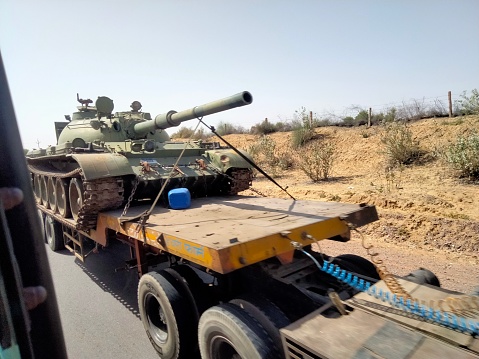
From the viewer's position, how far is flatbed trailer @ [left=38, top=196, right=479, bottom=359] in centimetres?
201

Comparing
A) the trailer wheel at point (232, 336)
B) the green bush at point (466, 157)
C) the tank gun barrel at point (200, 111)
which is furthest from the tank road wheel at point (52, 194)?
the green bush at point (466, 157)

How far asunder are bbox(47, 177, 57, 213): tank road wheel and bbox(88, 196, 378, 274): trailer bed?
2143mm

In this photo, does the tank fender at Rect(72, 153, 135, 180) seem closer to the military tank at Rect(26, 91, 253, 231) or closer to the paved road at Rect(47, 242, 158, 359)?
the military tank at Rect(26, 91, 253, 231)

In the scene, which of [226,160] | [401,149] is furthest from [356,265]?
[401,149]

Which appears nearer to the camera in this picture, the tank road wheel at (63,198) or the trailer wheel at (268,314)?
the trailer wheel at (268,314)

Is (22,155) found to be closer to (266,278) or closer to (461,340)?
(461,340)

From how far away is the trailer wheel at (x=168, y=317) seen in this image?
3.04 metres

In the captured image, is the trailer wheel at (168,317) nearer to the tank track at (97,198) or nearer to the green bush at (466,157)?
the tank track at (97,198)

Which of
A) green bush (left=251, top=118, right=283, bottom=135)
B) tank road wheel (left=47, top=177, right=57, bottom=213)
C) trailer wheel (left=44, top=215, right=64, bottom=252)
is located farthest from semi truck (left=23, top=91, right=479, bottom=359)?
green bush (left=251, top=118, right=283, bottom=135)

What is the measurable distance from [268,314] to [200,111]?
8.81 feet

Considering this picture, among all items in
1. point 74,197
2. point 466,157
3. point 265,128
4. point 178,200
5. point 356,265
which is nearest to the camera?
point 356,265

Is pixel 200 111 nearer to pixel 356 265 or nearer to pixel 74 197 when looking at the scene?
pixel 356 265

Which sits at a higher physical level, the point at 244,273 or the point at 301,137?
the point at 301,137

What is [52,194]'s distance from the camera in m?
6.85
